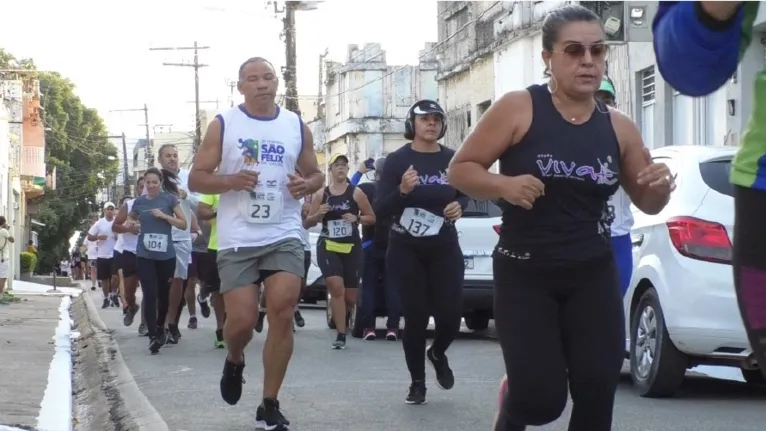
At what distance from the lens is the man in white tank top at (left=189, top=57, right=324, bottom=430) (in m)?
7.21

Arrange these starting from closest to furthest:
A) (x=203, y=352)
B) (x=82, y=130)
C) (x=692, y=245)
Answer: (x=692, y=245), (x=203, y=352), (x=82, y=130)

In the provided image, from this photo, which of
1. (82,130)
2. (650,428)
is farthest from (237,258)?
(82,130)

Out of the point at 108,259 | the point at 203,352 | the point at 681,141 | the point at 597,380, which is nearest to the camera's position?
the point at 597,380

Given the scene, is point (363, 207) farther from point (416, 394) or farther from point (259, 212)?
point (259, 212)

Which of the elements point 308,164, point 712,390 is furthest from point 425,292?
point 712,390

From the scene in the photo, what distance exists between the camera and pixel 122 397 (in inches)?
352

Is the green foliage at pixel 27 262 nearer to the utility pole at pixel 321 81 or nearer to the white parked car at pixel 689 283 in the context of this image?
the utility pole at pixel 321 81

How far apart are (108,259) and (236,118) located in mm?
17789

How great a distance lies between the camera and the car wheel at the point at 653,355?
841cm

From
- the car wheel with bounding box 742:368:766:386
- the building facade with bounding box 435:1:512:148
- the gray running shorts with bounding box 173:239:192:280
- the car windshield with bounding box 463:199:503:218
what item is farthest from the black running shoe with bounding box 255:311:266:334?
the building facade with bounding box 435:1:512:148

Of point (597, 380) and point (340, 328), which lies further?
point (340, 328)

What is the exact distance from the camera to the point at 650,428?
7207 mm

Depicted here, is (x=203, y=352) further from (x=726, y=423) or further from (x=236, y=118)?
(x=726, y=423)

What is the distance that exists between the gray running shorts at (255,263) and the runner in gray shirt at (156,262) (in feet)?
17.6
